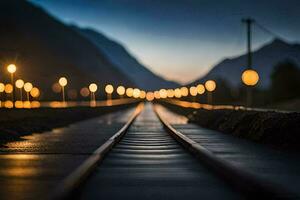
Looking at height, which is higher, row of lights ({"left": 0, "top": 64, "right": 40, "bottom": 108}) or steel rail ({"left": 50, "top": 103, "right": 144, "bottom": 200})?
row of lights ({"left": 0, "top": 64, "right": 40, "bottom": 108})

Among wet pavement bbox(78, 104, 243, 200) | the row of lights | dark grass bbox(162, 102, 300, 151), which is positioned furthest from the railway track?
the row of lights

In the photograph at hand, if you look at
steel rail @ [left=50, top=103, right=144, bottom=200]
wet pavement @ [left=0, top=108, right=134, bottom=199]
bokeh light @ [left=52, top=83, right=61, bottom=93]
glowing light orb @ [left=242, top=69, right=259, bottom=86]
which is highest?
bokeh light @ [left=52, top=83, right=61, bottom=93]

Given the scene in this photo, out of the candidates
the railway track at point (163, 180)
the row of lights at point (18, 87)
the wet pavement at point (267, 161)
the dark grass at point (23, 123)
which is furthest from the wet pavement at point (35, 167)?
the row of lights at point (18, 87)

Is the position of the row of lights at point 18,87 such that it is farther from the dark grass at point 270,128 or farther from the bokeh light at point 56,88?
the bokeh light at point 56,88

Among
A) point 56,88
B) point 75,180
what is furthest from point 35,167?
point 56,88

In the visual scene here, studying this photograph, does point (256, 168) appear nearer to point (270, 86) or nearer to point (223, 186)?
point (223, 186)

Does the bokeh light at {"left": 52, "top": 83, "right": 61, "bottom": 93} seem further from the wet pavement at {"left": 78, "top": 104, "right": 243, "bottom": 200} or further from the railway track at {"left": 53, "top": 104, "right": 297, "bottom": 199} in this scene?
the railway track at {"left": 53, "top": 104, "right": 297, "bottom": 199}

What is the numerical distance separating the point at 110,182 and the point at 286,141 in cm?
809

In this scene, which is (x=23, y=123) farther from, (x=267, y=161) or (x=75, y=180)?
(x=75, y=180)

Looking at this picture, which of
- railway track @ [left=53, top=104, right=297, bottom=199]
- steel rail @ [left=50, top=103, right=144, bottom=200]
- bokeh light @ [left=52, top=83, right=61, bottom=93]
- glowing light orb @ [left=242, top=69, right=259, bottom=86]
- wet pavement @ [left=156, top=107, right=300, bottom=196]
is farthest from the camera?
bokeh light @ [left=52, top=83, right=61, bottom=93]

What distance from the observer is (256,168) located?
1113cm

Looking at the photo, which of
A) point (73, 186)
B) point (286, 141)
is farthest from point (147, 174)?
point (286, 141)

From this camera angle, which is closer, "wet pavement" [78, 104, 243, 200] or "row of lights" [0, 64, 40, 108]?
"wet pavement" [78, 104, 243, 200]

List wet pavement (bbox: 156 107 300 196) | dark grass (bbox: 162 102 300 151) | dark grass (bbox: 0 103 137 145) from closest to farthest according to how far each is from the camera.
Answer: wet pavement (bbox: 156 107 300 196), dark grass (bbox: 162 102 300 151), dark grass (bbox: 0 103 137 145)
